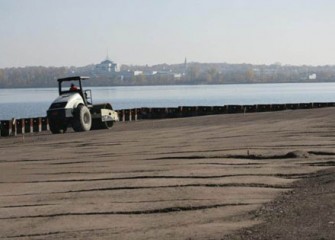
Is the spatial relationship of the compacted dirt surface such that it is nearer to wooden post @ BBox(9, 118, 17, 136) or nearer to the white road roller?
the white road roller

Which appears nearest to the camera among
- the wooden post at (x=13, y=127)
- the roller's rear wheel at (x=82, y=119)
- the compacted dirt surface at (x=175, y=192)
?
the compacted dirt surface at (x=175, y=192)

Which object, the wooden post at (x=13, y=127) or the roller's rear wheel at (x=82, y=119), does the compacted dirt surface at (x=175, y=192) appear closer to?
the roller's rear wheel at (x=82, y=119)

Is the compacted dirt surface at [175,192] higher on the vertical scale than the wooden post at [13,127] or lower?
higher

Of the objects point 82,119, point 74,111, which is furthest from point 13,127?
point 74,111

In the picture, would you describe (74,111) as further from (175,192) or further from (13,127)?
(175,192)

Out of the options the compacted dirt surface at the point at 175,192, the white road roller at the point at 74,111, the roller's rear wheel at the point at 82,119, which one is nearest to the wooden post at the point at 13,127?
the white road roller at the point at 74,111

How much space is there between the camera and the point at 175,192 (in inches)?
463

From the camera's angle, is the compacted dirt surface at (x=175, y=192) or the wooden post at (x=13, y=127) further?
the wooden post at (x=13, y=127)

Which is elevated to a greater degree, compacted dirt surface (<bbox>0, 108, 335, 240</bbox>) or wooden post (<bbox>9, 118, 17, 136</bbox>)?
compacted dirt surface (<bbox>0, 108, 335, 240</bbox>)

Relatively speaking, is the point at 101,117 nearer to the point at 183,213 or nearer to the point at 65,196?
the point at 65,196

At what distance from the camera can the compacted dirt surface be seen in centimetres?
895

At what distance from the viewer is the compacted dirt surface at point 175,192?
8.95 metres

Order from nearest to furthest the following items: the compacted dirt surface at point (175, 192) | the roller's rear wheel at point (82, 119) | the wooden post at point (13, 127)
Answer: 1. the compacted dirt surface at point (175, 192)
2. the roller's rear wheel at point (82, 119)
3. the wooden post at point (13, 127)

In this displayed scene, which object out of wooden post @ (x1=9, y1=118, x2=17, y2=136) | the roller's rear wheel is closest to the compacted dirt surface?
the roller's rear wheel
